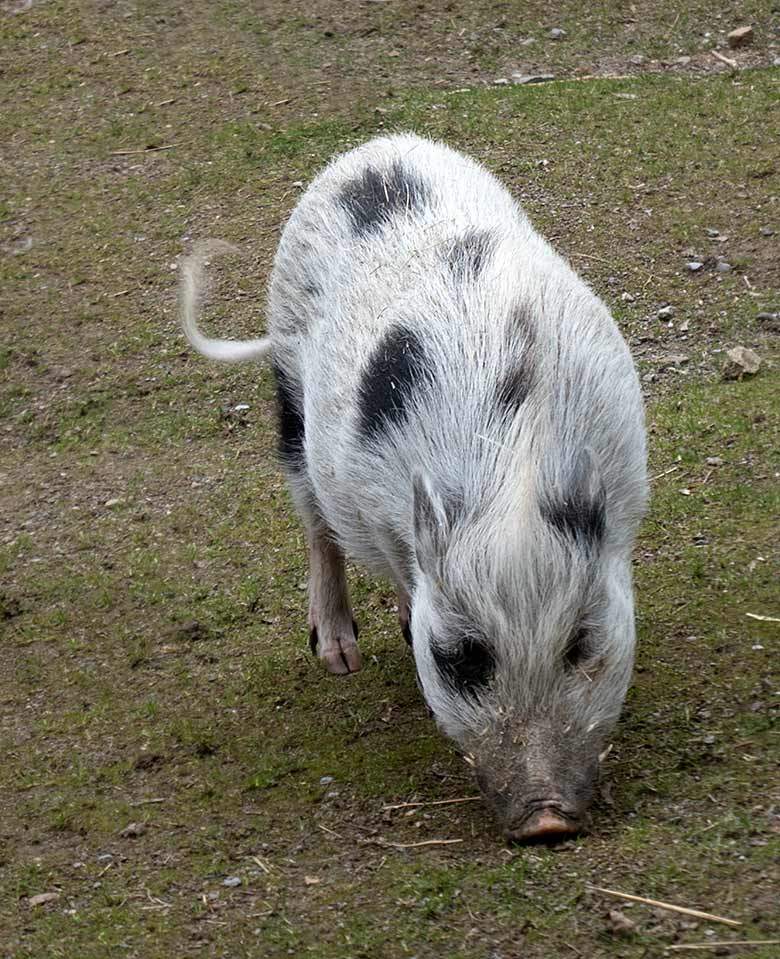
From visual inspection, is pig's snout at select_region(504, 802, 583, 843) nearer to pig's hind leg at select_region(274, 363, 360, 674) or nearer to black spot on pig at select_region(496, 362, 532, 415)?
black spot on pig at select_region(496, 362, 532, 415)

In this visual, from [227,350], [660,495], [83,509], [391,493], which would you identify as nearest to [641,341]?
[660,495]

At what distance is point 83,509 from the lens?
7055 millimetres

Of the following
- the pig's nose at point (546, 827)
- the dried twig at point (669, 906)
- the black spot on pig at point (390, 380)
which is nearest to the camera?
the dried twig at point (669, 906)

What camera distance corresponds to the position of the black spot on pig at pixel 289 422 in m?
5.65

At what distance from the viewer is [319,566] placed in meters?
5.72

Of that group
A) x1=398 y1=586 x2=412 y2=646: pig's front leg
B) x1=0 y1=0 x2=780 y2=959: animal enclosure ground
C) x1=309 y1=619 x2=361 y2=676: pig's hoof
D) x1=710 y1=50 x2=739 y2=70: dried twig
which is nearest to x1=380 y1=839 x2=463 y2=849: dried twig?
x1=0 y1=0 x2=780 y2=959: animal enclosure ground

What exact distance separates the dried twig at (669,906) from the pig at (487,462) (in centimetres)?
28

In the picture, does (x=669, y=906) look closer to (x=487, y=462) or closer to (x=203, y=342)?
(x=487, y=462)

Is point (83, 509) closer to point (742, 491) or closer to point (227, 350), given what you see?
point (227, 350)

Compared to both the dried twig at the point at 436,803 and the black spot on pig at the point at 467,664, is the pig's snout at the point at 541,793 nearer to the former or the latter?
the black spot on pig at the point at 467,664

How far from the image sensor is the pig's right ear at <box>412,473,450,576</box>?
4.16 m

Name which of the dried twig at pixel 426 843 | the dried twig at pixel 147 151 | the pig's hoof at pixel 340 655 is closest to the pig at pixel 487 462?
the dried twig at pixel 426 843

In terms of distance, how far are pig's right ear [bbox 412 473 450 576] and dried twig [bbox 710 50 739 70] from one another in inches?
251

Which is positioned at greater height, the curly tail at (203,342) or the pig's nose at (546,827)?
the curly tail at (203,342)
